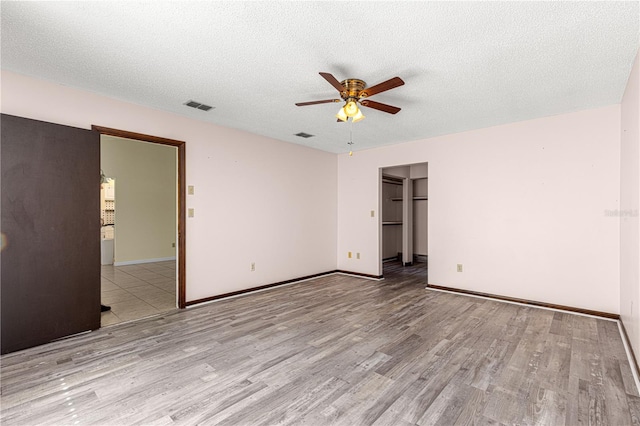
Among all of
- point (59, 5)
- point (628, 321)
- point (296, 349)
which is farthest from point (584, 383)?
point (59, 5)

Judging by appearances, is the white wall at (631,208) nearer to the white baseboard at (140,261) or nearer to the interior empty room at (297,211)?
the interior empty room at (297,211)

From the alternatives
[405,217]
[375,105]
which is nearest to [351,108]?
[375,105]

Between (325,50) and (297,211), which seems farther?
(297,211)

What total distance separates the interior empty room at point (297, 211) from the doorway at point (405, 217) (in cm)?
204

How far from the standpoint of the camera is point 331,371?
2.34 m

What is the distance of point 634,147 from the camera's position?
8.35ft

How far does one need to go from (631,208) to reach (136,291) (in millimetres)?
6173

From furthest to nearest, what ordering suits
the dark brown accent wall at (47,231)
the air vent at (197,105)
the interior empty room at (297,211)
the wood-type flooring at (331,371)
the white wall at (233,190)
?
the air vent at (197,105) < the white wall at (233,190) < the dark brown accent wall at (47,231) < the interior empty room at (297,211) < the wood-type flooring at (331,371)

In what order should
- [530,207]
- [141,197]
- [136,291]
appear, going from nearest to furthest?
[530,207]
[136,291]
[141,197]

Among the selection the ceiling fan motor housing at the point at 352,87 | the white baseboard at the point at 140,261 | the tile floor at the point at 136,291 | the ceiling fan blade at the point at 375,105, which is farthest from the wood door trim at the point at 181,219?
the white baseboard at the point at 140,261

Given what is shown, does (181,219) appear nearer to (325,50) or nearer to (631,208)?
(325,50)

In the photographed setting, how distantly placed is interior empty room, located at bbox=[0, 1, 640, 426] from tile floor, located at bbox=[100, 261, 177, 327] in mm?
63

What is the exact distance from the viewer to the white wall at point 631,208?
2.37 m

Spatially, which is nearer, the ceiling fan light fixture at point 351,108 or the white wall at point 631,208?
the white wall at point 631,208
